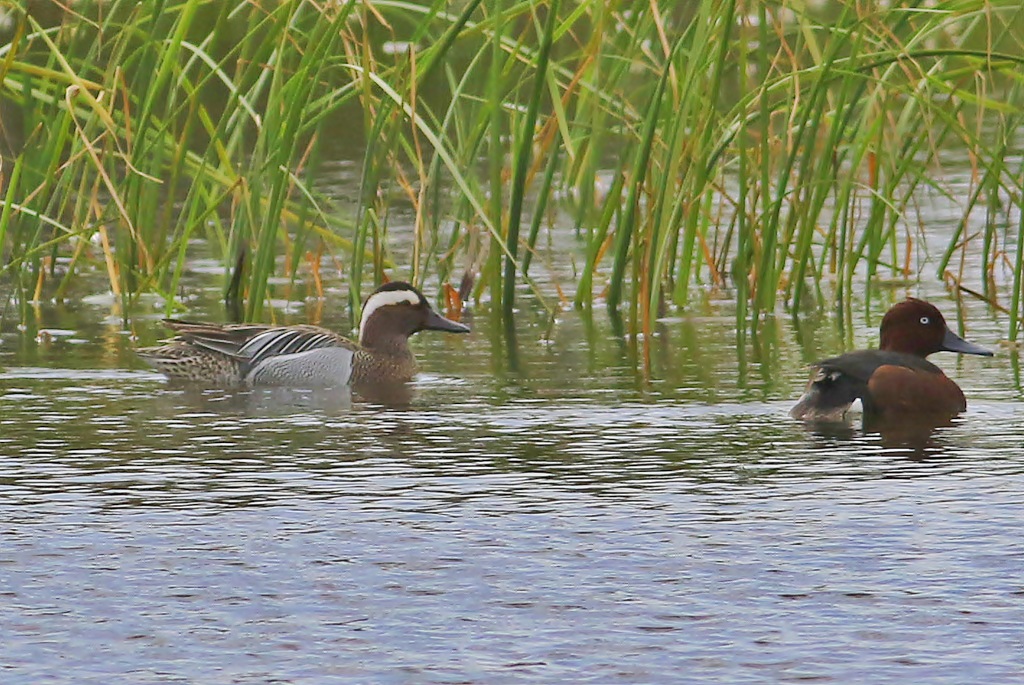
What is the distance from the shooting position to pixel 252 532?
5738 mm

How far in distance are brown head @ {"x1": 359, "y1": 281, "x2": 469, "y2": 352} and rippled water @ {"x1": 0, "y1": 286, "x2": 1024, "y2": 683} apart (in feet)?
1.63

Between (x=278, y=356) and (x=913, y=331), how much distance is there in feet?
8.48

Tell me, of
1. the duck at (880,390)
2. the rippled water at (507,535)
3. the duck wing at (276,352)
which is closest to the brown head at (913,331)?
the rippled water at (507,535)

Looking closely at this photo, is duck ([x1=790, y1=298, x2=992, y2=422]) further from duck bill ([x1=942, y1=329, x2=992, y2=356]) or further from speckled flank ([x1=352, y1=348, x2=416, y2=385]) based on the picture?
speckled flank ([x1=352, y1=348, x2=416, y2=385])

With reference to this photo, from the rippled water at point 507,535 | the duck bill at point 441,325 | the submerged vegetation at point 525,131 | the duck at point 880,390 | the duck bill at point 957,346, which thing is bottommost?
the rippled water at point 507,535

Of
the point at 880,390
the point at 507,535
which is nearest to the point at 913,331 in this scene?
the point at 880,390

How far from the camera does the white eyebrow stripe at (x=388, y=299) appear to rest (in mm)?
9492

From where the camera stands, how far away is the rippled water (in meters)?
4.46

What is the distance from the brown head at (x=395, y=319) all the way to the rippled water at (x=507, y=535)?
0.50 m

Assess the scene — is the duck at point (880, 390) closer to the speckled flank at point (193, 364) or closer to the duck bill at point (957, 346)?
the duck bill at point (957, 346)

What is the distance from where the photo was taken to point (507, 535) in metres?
5.64

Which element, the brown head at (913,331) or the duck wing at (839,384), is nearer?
the duck wing at (839,384)

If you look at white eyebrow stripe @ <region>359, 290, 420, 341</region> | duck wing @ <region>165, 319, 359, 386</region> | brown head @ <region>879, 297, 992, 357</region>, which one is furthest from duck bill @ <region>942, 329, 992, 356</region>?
duck wing @ <region>165, 319, 359, 386</region>

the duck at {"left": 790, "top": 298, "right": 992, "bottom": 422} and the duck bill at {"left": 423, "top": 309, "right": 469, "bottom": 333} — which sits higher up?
the duck bill at {"left": 423, "top": 309, "right": 469, "bottom": 333}
